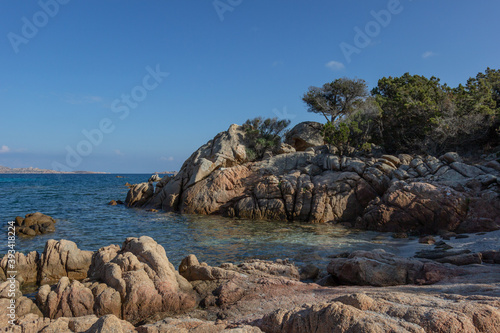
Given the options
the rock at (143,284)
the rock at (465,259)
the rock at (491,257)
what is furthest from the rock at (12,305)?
the rock at (491,257)

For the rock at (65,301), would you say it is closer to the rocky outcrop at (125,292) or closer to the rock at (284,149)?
the rocky outcrop at (125,292)

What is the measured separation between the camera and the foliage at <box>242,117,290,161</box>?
36.2m

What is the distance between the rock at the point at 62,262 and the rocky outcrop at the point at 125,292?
2.98 m

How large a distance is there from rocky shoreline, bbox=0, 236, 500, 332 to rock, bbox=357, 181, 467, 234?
8.32 meters

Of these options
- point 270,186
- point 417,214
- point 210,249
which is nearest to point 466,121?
point 417,214

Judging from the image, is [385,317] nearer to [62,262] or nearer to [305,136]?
[62,262]

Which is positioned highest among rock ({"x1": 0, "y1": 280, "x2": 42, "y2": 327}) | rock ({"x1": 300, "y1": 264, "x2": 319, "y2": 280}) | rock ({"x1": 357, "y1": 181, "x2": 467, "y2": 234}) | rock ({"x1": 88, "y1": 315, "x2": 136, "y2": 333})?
rock ({"x1": 357, "y1": 181, "x2": 467, "y2": 234})

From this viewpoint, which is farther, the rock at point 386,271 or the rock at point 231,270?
the rock at point 231,270

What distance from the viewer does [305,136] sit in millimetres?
39312

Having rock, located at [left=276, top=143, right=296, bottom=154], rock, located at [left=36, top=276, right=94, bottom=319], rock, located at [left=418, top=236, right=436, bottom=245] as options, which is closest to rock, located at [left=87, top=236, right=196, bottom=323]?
rock, located at [left=36, top=276, right=94, bottom=319]

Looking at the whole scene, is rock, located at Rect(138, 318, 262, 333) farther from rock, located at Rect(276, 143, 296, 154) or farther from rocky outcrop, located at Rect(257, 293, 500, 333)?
rock, located at Rect(276, 143, 296, 154)

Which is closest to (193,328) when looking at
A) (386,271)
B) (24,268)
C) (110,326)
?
(110,326)

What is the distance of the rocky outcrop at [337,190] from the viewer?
18.9 m

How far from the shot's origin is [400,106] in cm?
3177
